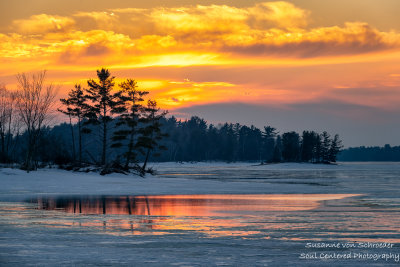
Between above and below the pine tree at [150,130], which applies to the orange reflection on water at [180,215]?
below

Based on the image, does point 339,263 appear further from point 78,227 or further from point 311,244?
point 78,227

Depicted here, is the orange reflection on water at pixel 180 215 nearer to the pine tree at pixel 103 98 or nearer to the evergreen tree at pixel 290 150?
the pine tree at pixel 103 98

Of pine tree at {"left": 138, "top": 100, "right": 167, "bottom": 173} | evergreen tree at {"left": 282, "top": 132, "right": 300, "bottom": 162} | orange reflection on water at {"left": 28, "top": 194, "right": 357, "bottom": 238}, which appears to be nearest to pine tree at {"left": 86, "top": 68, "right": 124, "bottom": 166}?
pine tree at {"left": 138, "top": 100, "right": 167, "bottom": 173}

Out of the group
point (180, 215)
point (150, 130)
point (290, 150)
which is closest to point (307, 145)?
point (290, 150)

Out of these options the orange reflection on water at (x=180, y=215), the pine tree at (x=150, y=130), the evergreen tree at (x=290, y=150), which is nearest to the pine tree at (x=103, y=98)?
the pine tree at (x=150, y=130)

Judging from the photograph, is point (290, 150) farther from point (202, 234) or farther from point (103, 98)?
point (202, 234)

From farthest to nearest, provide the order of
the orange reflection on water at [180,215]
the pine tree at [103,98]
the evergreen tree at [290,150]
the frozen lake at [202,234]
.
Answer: the evergreen tree at [290,150] → the pine tree at [103,98] → the orange reflection on water at [180,215] → the frozen lake at [202,234]

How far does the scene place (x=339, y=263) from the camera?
34.4 ft

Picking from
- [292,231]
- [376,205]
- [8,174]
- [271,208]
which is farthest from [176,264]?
[8,174]

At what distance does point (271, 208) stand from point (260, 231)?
7504mm

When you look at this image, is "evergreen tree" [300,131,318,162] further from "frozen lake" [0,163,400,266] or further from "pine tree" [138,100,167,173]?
"frozen lake" [0,163,400,266]

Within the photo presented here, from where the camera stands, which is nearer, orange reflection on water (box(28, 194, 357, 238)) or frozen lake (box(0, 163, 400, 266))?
frozen lake (box(0, 163, 400, 266))

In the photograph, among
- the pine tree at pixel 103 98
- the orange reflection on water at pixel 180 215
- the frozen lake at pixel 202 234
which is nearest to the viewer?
the frozen lake at pixel 202 234

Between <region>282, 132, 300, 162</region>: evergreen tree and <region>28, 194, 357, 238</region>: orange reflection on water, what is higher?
<region>282, 132, 300, 162</region>: evergreen tree
